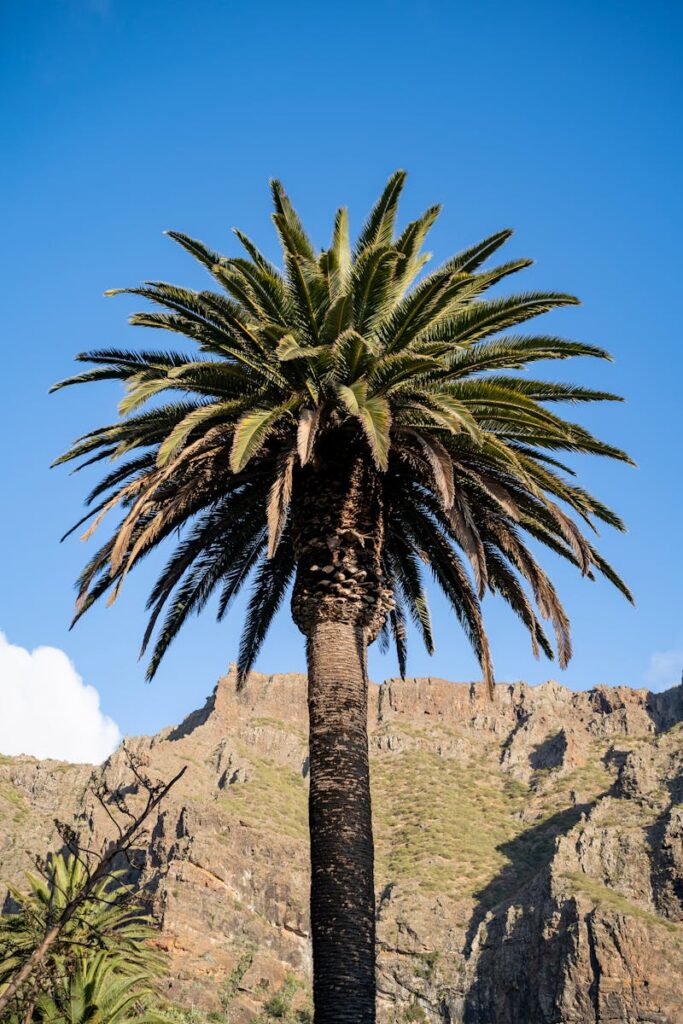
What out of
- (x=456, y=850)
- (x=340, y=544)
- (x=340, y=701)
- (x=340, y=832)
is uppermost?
(x=456, y=850)

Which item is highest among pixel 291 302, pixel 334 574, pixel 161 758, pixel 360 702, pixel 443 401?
pixel 161 758

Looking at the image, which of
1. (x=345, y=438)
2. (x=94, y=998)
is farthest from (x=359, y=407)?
(x=94, y=998)

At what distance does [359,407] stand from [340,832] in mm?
4496

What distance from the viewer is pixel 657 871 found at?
350 ft

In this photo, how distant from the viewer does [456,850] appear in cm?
13175

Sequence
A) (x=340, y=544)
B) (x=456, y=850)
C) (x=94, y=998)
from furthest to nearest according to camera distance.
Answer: (x=456, y=850)
(x=94, y=998)
(x=340, y=544)

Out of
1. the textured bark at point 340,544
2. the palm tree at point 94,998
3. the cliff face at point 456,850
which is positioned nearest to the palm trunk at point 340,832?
the textured bark at point 340,544

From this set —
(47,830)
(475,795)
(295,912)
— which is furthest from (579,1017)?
(47,830)

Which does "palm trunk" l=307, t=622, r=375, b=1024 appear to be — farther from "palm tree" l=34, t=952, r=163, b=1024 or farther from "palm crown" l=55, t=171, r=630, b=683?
"palm tree" l=34, t=952, r=163, b=1024

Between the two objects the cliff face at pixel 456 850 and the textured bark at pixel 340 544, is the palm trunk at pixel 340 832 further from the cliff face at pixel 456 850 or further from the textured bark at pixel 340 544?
the cliff face at pixel 456 850

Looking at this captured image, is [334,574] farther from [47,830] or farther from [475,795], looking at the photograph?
[475,795]

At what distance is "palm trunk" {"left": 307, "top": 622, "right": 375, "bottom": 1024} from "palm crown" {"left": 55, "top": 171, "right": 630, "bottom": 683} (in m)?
1.02

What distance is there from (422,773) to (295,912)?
3271 centimetres

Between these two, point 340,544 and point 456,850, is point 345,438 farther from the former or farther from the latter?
point 456,850
